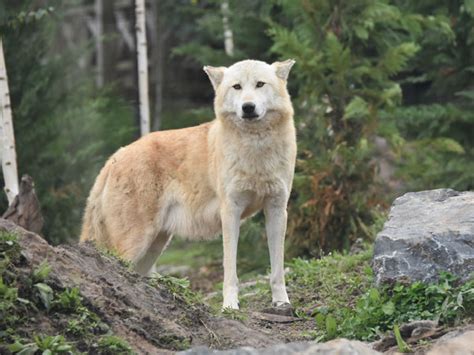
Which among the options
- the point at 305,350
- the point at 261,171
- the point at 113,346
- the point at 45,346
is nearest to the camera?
the point at 305,350

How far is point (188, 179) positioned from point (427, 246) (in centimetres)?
275

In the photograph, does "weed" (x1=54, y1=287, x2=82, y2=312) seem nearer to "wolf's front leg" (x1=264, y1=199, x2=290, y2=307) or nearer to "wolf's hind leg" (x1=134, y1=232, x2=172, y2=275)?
"wolf's front leg" (x1=264, y1=199, x2=290, y2=307)

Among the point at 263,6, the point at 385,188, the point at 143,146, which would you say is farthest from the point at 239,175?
the point at 263,6

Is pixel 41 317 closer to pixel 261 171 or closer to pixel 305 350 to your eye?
pixel 305 350

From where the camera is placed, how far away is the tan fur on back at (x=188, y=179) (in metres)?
8.00

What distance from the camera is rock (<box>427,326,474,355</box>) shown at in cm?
538

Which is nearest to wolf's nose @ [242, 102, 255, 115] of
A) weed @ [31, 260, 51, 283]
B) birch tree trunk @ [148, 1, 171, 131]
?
weed @ [31, 260, 51, 283]

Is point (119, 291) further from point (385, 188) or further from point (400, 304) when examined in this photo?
point (385, 188)

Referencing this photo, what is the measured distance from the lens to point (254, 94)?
7949 mm

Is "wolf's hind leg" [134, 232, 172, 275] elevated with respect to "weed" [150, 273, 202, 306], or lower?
lower

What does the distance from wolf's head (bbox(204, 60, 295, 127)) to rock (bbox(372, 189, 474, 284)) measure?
143 centimetres

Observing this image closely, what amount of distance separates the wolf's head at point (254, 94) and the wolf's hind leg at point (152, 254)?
152 centimetres

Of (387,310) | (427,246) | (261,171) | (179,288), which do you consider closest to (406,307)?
(387,310)

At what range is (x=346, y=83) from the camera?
38.5 ft
